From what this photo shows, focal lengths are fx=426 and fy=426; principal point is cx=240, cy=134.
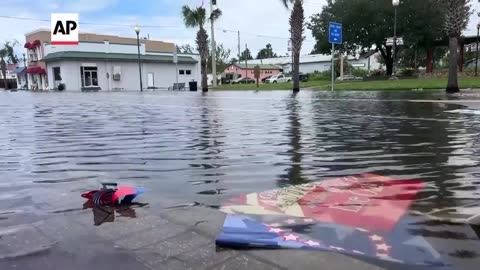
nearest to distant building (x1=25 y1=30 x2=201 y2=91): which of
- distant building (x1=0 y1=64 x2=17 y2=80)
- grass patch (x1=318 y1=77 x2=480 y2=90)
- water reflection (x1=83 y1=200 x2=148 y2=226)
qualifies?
distant building (x1=0 y1=64 x2=17 y2=80)

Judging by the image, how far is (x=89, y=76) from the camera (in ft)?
181

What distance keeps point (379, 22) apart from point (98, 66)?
34807 mm

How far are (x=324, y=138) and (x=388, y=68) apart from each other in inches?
1787

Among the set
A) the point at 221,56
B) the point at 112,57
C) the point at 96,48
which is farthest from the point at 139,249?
the point at 221,56

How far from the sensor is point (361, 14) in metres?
46.0

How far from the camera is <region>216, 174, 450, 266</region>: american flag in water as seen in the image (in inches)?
114

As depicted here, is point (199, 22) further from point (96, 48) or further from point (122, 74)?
point (96, 48)

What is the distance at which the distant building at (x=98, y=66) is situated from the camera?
53.8 meters

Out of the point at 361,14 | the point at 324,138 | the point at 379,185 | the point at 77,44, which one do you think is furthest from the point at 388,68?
the point at 379,185

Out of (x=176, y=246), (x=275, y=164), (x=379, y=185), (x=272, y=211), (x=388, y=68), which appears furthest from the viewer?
(x=388, y=68)

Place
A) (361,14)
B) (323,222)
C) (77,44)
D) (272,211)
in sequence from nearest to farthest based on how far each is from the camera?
(323,222), (272,211), (361,14), (77,44)

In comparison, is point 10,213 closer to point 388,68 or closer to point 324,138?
point 324,138

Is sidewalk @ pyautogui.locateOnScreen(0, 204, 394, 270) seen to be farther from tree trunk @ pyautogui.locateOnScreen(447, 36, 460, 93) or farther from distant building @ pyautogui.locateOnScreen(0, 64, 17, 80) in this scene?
distant building @ pyautogui.locateOnScreen(0, 64, 17, 80)

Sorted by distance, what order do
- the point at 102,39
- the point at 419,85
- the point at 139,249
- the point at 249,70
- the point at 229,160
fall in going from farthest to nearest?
1. the point at 249,70
2. the point at 102,39
3. the point at 419,85
4. the point at 229,160
5. the point at 139,249
